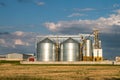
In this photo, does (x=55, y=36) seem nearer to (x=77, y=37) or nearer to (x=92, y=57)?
(x=77, y=37)

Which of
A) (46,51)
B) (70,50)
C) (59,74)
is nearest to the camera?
(59,74)

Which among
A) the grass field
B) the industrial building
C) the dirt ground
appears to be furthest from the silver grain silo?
the dirt ground

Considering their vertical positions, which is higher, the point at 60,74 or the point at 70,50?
the point at 70,50

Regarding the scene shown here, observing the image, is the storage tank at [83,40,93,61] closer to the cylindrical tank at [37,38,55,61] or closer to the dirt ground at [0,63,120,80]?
the cylindrical tank at [37,38,55,61]

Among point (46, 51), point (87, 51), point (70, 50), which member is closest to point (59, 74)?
point (70, 50)

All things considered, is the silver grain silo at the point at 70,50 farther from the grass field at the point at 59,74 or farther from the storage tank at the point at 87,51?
the grass field at the point at 59,74

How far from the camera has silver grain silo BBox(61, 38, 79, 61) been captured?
445 ft

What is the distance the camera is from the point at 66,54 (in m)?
136

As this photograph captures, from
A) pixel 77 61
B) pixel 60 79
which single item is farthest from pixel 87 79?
pixel 77 61

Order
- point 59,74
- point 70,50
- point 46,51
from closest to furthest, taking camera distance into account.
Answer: point 59,74 < point 70,50 < point 46,51

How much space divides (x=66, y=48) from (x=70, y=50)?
1.98 m

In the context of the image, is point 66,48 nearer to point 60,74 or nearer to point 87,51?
point 87,51

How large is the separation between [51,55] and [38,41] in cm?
960

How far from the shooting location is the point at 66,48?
13638cm
